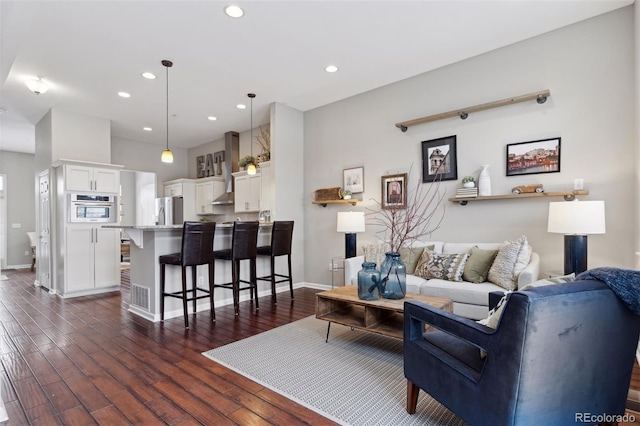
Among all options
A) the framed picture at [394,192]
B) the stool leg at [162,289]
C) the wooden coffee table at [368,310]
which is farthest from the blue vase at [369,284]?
the stool leg at [162,289]

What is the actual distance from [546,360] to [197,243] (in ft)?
10.5

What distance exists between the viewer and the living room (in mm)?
3021

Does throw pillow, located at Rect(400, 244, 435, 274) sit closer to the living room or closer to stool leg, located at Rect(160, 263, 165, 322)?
the living room

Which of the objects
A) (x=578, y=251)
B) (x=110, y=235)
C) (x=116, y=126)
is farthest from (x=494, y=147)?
Answer: (x=116, y=126)

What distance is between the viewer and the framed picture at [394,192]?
14.6 ft

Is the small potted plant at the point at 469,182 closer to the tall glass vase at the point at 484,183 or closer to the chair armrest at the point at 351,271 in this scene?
the tall glass vase at the point at 484,183

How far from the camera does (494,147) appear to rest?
3.72 metres

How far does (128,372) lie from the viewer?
242 centimetres

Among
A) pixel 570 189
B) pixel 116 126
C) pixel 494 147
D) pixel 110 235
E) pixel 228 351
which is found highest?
pixel 116 126

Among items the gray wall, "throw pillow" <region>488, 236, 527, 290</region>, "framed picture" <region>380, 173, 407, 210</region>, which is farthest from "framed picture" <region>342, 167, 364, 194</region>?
the gray wall

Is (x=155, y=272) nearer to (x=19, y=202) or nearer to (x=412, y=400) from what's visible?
(x=412, y=400)

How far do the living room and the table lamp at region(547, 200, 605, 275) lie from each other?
55cm

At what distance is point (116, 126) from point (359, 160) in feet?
15.9

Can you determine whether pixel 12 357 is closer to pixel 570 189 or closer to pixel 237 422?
pixel 237 422
